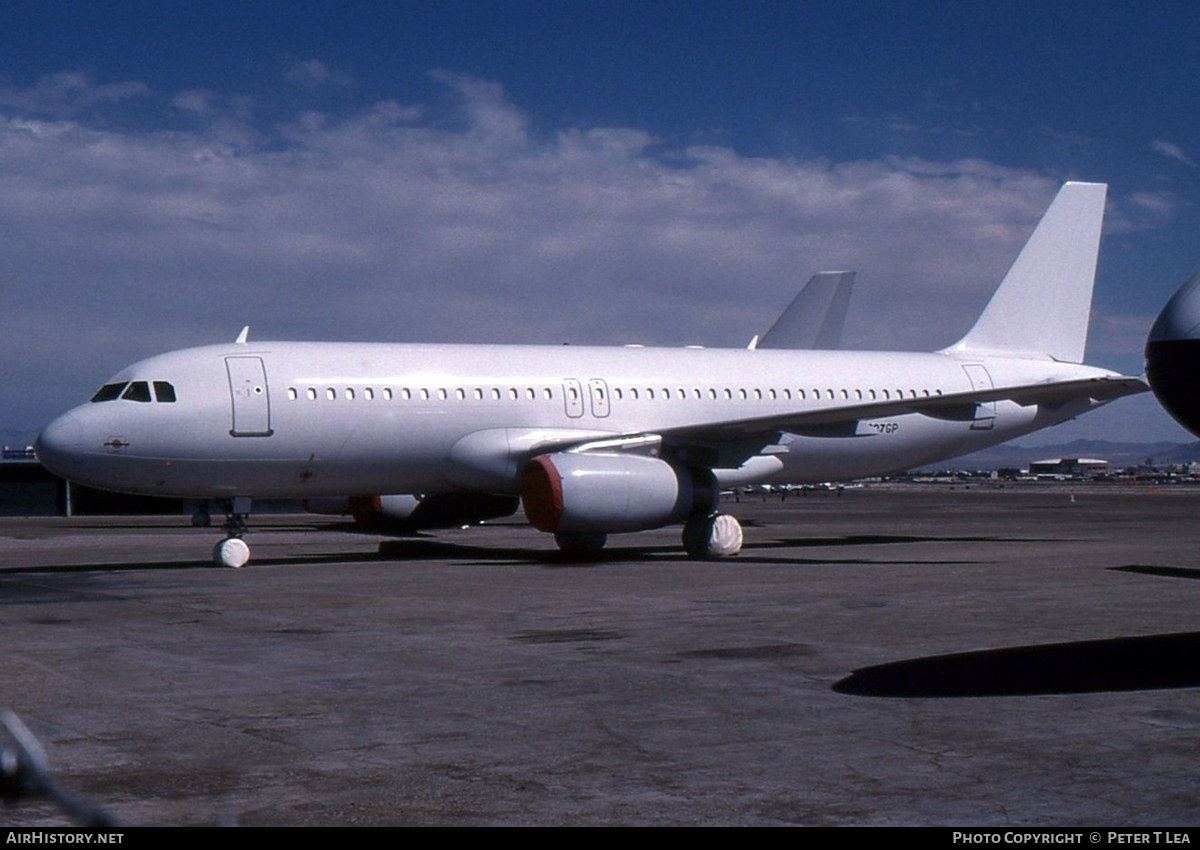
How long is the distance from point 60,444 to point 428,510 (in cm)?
763

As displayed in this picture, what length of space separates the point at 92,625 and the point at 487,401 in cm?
1117

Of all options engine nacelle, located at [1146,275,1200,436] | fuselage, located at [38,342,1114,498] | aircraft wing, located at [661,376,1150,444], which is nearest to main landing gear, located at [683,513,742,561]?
fuselage, located at [38,342,1114,498]

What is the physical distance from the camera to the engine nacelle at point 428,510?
87.8 feet

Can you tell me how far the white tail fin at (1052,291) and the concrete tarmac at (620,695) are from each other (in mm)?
11681

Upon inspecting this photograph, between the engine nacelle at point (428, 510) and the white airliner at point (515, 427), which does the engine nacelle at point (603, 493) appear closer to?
the white airliner at point (515, 427)

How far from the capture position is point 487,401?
24875mm

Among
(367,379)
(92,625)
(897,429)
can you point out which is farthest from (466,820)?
(897,429)

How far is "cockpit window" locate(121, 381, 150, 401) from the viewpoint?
22.3 meters

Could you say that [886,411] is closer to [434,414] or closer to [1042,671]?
[434,414]

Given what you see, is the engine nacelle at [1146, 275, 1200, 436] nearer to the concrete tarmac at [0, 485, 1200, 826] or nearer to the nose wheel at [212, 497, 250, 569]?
the concrete tarmac at [0, 485, 1200, 826]

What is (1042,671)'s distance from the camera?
1045 centimetres

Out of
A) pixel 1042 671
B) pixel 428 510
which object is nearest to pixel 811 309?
pixel 428 510
